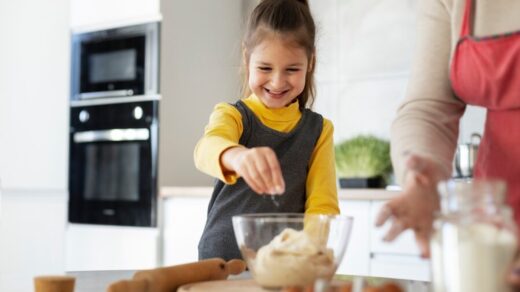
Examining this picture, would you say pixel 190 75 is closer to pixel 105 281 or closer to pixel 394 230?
pixel 105 281

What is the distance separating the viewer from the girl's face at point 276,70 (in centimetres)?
148

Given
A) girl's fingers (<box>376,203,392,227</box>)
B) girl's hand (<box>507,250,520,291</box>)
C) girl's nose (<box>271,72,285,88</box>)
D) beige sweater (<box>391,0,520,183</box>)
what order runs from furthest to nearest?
girl's nose (<box>271,72,285,88</box>)
beige sweater (<box>391,0,520,183</box>)
girl's fingers (<box>376,203,392,227</box>)
girl's hand (<box>507,250,520,291</box>)

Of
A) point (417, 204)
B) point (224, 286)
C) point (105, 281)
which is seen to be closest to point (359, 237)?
point (105, 281)

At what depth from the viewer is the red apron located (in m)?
1.13

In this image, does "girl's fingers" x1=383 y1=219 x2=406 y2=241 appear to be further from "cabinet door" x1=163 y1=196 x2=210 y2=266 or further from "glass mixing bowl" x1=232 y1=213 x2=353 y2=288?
"cabinet door" x1=163 y1=196 x2=210 y2=266

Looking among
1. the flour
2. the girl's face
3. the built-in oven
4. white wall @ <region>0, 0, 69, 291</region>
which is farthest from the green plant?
the flour

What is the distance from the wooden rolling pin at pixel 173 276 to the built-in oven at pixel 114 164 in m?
2.20

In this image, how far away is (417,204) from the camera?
804mm

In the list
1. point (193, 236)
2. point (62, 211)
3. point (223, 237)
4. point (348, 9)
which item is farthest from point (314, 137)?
point (62, 211)

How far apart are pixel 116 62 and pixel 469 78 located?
2578 mm

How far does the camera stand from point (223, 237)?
1.52 m

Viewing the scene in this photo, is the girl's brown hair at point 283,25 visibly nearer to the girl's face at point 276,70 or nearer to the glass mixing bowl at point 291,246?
the girl's face at point 276,70

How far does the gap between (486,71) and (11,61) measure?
3101mm

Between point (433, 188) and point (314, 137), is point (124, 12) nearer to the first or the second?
point (314, 137)
